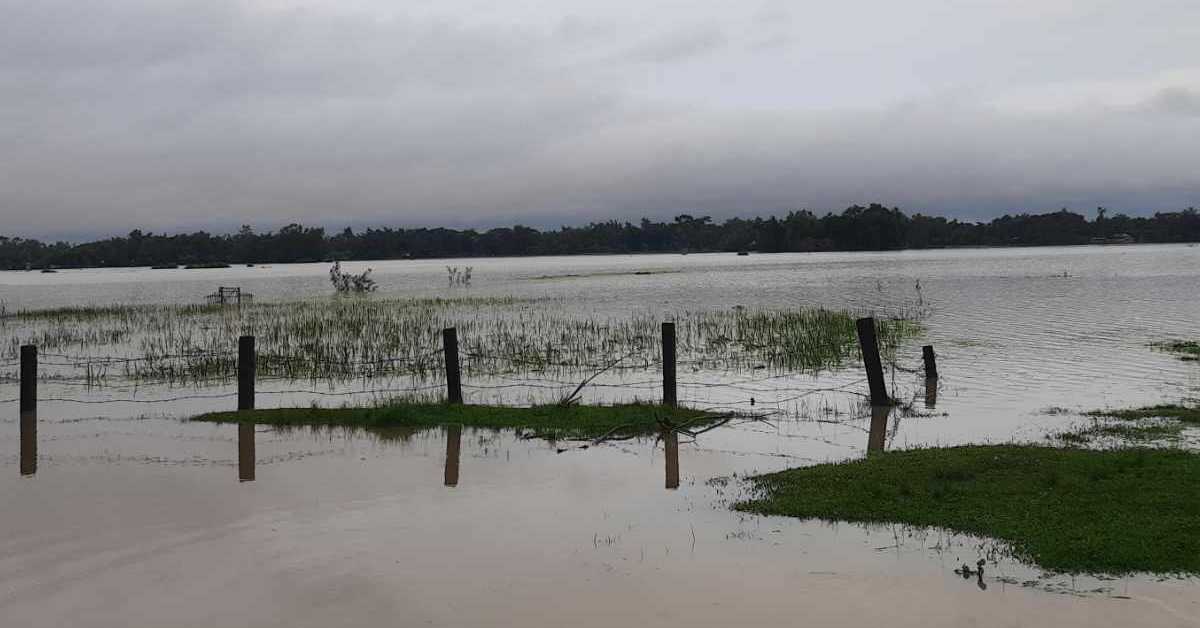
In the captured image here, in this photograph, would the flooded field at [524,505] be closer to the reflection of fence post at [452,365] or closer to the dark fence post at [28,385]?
the dark fence post at [28,385]

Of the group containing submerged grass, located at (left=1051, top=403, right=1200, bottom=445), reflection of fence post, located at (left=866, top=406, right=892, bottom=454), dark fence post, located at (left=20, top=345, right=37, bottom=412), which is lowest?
reflection of fence post, located at (left=866, top=406, right=892, bottom=454)

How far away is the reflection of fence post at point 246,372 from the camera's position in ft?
55.0

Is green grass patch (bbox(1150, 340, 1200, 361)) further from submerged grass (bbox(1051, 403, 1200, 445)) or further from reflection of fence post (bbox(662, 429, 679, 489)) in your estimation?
reflection of fence post (bbox(662, 429, 679, 489))

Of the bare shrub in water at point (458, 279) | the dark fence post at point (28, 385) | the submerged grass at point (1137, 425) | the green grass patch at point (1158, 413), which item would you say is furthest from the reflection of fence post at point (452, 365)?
the bare shrub in water at point (458, 279)

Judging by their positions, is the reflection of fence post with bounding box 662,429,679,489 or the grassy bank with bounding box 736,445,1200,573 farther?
the reflection of fence post with bounding box 662,429,679,489

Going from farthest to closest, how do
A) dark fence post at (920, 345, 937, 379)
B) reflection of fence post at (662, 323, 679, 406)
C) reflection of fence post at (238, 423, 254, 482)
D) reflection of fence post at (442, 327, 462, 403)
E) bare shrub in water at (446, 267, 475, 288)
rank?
bare shrub in water at (446, 267, 475, 288)
dark fence post at (920, 345, 937, 379)
reflection of fence post at (442, 327, 462, 403)
reflection of fence post at (662, 323, 679, 406)
reflection of fence post at (238, 423, 254, 482)

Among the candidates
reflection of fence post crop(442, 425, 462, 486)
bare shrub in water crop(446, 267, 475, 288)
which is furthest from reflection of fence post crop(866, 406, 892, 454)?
bare shrub in water crop(446, 267, 475, 288)

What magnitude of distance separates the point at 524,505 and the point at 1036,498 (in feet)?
18.2

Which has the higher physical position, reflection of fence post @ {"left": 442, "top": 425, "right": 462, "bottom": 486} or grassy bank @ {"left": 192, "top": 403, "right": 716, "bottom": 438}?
grassy bank @ {"left": 192, "top": 403, "right": 716, "bottom": 438}

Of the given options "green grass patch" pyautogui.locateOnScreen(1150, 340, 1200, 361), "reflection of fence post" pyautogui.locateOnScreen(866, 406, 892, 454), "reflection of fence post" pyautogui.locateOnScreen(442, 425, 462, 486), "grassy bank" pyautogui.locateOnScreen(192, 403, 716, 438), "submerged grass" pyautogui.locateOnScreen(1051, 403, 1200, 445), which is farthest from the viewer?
"green grass patch" pyautogui.locateOnScreen(1150, 340, 1200, 361)

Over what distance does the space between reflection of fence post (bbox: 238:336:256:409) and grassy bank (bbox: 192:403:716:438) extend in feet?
0.79

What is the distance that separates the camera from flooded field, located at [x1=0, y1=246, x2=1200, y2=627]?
7855 mm

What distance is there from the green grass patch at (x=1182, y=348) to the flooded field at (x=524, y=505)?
59cm

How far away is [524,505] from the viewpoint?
36.7ft
